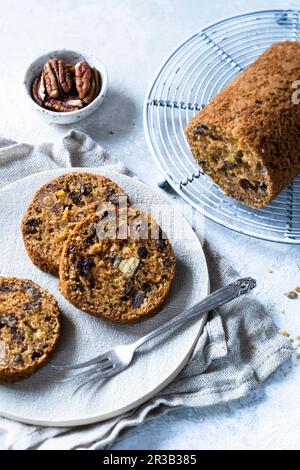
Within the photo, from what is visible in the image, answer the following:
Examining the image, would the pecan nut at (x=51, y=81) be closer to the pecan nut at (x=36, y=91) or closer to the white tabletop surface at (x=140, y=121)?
the pecan nut at (x=36, y=91)

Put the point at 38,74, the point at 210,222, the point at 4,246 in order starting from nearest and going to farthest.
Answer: the point at 4,246 → the point at 210,222 → the point at 38,74

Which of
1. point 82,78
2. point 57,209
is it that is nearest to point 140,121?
point 82,78

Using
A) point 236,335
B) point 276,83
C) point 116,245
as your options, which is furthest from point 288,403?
point 276,83

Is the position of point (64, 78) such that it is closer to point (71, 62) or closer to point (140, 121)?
point (71, 62)
